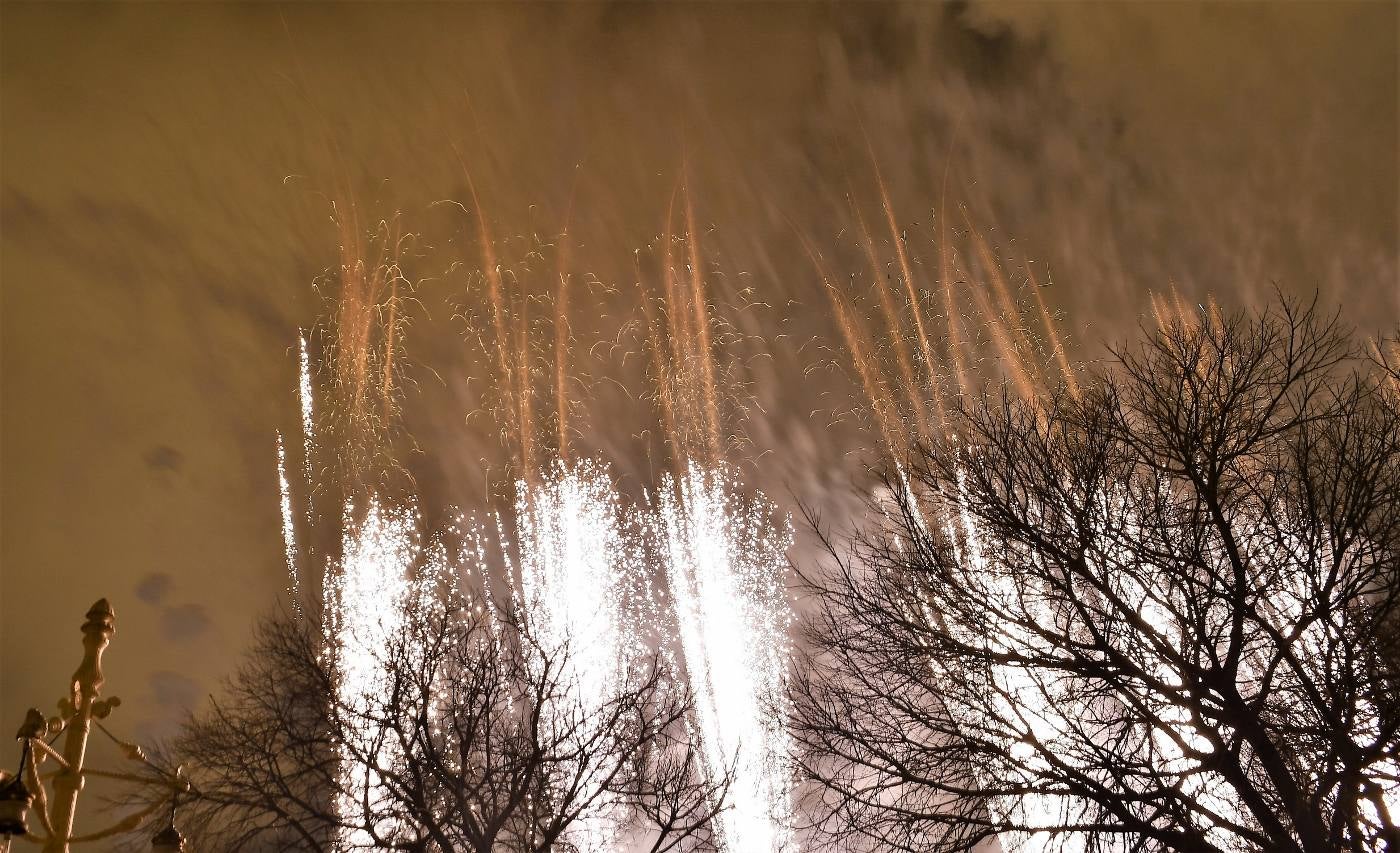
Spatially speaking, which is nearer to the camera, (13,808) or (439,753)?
(13,808)

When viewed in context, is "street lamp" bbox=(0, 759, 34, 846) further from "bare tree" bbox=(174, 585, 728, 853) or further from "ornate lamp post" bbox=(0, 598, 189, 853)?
"bare tree" bbox=(174, 585, 728, 853)

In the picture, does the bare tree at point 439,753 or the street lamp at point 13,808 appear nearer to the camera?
the street lamp at point 13,808

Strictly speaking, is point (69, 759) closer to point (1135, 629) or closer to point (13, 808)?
point (13, 808)

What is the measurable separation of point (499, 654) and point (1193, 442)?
13.1 metres

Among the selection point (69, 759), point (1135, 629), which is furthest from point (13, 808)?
point (1135, 629)

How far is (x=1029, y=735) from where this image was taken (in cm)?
895

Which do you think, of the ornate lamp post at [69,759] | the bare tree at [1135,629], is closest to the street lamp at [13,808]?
the ornate lamp post at [69,759]

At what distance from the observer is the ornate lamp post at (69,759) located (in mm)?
4879

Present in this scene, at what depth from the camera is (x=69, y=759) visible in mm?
5234

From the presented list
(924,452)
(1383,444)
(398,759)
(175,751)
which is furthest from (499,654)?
(1383,444)

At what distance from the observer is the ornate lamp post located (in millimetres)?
4879

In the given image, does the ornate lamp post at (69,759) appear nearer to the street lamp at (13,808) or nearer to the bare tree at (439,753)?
the street lamp at (13,808)

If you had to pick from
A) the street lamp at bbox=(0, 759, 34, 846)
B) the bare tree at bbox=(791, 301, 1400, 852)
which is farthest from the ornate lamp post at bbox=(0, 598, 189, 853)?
the bare tree at bbox=(791, 301, 1400, 852)

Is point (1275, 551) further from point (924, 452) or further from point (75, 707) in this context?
point (75, 707)
